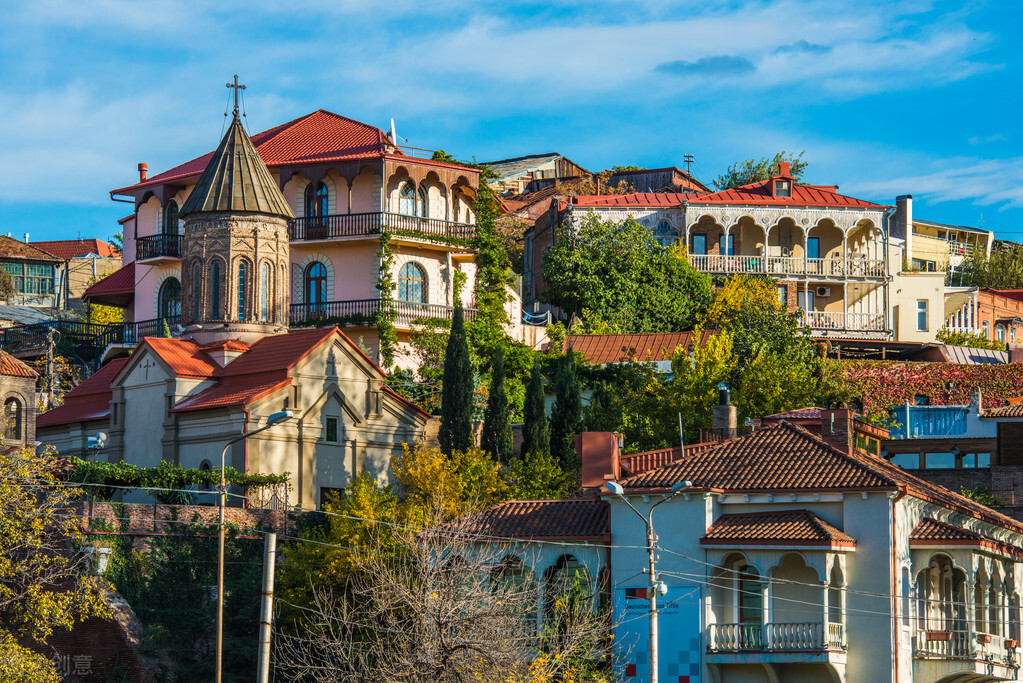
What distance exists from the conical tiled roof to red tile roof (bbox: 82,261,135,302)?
41.0ft

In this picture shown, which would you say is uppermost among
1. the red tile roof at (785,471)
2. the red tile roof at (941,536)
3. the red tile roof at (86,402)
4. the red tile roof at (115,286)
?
the red tile roof at (115,286)

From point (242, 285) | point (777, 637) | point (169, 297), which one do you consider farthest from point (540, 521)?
point (169, 297)

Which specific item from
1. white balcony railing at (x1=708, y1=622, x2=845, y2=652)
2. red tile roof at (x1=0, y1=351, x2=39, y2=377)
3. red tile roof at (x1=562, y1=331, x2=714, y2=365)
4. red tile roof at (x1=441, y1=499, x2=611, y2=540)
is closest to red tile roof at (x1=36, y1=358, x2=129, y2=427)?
red tile roof at (x1=0, y1=351, x2=39, y2=377)

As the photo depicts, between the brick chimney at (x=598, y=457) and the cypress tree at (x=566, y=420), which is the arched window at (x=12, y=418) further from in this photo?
the brick chimney at (x=598, y=457)

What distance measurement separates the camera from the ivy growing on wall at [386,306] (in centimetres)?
5959

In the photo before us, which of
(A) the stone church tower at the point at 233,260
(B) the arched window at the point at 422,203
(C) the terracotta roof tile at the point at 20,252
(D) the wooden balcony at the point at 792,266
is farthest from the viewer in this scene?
(C) the terracotta roof tile at the point at 20,252

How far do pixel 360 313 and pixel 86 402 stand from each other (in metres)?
10.3

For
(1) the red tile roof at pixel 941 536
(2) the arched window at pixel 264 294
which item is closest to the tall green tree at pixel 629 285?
(2) the arched window at pixel 264 294

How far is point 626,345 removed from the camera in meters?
60.5

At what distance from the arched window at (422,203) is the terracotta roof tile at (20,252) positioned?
3124 centimetres

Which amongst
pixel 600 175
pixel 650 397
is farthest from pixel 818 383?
pixel 600 175

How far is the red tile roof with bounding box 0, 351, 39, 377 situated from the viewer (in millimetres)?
52875

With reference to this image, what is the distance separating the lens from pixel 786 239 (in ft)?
233

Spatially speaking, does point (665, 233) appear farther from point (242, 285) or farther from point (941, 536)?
point (941, 536)
